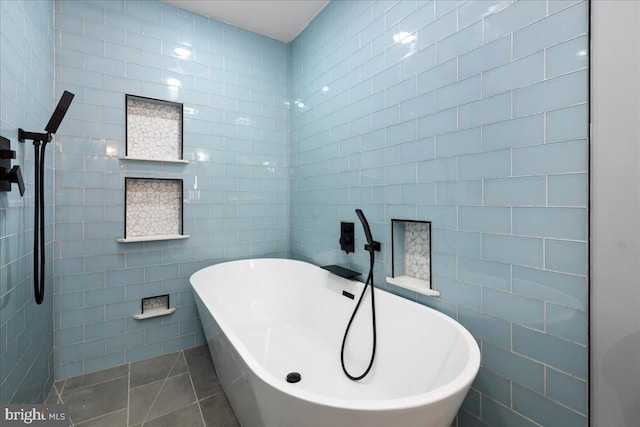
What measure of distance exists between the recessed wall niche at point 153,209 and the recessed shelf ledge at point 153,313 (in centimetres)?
62

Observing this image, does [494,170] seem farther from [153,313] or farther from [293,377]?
[153,313]

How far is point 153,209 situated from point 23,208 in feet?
3.14

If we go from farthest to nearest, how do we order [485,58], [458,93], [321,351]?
1. [321,351]
2. [458,93]
3. [485,58]

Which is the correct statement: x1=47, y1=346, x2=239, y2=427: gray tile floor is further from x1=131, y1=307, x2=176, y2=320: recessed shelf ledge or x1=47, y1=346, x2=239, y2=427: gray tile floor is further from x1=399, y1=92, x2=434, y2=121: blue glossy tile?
x1=399, y1=92, x2=434, y2=121: blue glossy tile

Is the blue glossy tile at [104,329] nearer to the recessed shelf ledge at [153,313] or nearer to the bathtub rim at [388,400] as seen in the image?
the recessed shelf ledge at [153,313]

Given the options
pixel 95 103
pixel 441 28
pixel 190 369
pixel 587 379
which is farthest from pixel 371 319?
pixel 95 103

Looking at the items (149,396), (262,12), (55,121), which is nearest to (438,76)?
(262,12)

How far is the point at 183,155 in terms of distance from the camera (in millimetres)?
2492

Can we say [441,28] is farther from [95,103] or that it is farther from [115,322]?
[115,322]

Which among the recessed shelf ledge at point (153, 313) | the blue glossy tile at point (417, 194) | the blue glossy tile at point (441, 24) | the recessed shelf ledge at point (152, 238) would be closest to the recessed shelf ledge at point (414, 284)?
the blue glossy tile at point (417, 194)

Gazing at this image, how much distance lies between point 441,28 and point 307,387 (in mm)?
2132

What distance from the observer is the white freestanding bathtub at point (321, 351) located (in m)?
0.88

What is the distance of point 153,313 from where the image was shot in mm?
2410

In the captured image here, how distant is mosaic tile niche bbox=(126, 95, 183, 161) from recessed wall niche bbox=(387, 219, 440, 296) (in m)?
1.95
